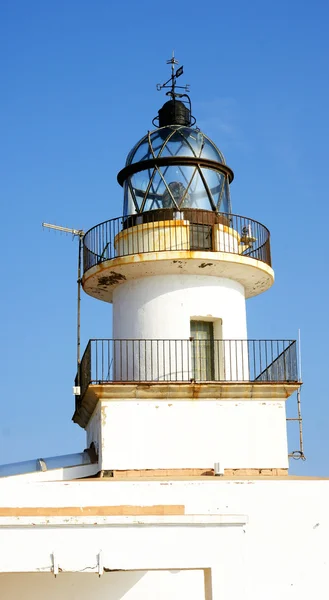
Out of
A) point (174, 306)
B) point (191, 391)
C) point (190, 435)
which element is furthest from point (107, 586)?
point (174, 306)

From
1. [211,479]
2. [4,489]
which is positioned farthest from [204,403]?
[4,489]

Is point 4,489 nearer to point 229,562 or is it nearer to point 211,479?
point 211,479

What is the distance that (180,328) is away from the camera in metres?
17.7

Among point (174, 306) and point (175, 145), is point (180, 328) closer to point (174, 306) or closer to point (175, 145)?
point (174, 306)

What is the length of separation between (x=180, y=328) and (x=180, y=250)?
5.25 ft

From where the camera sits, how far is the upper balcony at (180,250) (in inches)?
691

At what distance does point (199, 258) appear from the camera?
17375 mm

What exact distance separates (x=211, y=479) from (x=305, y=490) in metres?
1.65

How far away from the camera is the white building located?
1132cm

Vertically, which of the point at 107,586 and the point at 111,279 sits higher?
the point at 111,279

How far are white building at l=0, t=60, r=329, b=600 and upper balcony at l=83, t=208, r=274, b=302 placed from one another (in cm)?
3

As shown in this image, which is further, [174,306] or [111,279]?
[111,279]

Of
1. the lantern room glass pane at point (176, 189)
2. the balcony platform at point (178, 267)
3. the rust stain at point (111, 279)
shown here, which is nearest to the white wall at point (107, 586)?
the balcony platform at point (178, 267)

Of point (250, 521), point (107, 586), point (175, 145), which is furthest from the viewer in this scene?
point (175, 145)
